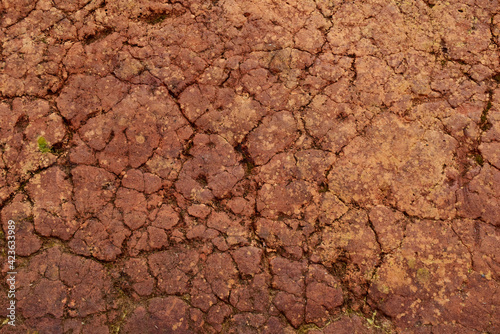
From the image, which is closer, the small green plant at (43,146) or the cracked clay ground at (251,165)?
the cracked clay ground at (251,165)

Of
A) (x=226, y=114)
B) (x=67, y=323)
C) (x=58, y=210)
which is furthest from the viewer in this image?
(x=226, y=114)

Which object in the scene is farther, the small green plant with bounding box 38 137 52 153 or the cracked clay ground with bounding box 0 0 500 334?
the small green plant with bounding box 38 137 52 153

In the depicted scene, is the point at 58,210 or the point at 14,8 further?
the point at 14,8

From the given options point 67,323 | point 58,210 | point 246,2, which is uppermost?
point 246,2

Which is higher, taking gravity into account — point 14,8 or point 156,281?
Result: point 14,8

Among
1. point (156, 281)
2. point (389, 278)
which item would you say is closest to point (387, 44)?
point (389, 278)

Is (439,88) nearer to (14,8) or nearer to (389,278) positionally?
(389,278)

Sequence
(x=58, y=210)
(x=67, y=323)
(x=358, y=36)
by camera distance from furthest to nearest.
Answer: (x=358, y=36), (x=58, y=210), (x=67, y=323)
